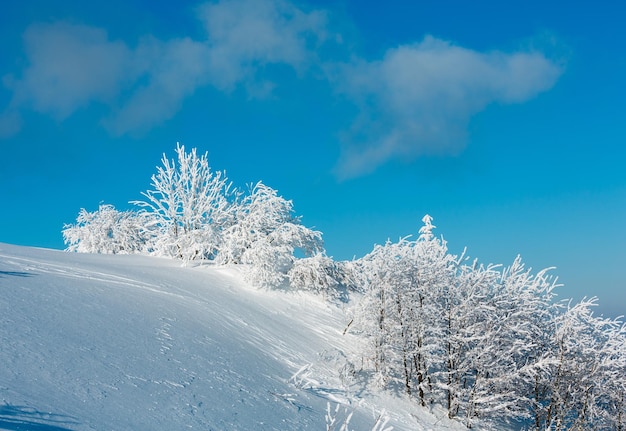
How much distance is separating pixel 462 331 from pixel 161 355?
31.9ft

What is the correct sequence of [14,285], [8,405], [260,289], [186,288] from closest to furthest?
[8,405] < [14,285] < [186,288] < [260,289]

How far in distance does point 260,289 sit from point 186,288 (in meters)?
3.86

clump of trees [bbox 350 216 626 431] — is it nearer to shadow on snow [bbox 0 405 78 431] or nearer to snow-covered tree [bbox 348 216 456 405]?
snow-covered tree [bbox 348 216 456 405]

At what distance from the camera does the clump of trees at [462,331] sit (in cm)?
1568

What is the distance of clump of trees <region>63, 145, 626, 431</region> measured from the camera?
15.7m

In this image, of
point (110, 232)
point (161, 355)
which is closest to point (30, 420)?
point (161, 355)

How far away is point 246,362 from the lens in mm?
12516

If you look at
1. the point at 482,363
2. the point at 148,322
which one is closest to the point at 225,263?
the point at 148,322

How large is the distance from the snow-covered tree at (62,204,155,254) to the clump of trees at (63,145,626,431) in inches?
770

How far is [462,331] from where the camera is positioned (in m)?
15.5

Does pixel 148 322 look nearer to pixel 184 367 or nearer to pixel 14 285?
pixel 184 367

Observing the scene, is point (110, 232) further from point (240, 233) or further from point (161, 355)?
point (161, 355)

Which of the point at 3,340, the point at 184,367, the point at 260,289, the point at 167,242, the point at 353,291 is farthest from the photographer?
the point at 167,242

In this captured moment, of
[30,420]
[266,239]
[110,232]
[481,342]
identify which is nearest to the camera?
[30,420]
